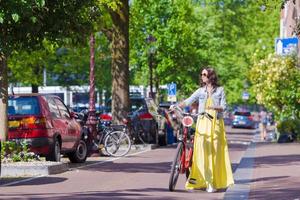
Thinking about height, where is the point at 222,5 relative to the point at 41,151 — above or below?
above

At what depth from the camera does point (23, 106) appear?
667 inches

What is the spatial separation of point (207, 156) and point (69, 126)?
6.43m

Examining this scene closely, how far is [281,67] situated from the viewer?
3859 centimetres

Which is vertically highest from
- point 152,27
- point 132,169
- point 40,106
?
point 152,27

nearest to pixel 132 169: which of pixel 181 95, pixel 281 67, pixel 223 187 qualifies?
pixel 223 187

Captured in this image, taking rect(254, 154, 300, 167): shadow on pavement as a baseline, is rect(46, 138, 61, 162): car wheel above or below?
above

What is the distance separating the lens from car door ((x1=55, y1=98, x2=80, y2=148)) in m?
18.1

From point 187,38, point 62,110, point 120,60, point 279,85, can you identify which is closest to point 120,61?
point 120,60

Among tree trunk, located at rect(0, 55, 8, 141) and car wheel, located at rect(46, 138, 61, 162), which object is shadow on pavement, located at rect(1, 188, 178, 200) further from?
car wheel, located at rect(46, 138, 61, 162)

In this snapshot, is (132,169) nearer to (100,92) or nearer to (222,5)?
(100,92)

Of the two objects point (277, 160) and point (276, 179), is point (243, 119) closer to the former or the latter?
point (277, 160)

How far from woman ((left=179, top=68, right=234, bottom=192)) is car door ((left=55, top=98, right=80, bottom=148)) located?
601cm

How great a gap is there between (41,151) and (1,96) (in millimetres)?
1656

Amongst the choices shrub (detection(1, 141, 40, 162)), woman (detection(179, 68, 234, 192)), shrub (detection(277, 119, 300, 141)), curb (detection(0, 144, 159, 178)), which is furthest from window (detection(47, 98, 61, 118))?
shrub (detection(277, 119, 300, 141))
